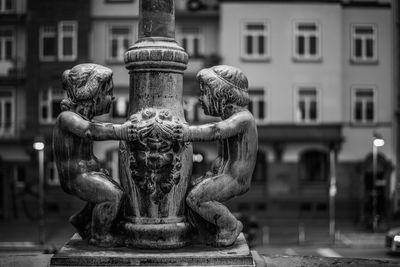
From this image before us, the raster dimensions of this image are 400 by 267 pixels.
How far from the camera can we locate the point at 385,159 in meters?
36.8

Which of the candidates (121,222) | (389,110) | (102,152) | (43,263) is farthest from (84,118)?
(389,110)

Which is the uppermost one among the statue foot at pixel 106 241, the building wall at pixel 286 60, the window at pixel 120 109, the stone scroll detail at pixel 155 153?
the building wall at pixel 286 60

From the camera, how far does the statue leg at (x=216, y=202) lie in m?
6.90

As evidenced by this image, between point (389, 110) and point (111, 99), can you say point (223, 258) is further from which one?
point (389, 110)

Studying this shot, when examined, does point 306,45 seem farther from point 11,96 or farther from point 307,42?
point 11,96

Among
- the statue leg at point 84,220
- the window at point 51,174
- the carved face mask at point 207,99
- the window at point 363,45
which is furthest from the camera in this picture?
the window at point 363,45

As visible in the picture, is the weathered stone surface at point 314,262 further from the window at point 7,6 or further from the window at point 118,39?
the window at point 7,6

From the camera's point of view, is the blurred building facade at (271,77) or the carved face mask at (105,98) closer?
the carved face mask at (105,98)

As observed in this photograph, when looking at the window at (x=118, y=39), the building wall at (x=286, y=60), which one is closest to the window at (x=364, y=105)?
the building wall at (x=286, y=60)

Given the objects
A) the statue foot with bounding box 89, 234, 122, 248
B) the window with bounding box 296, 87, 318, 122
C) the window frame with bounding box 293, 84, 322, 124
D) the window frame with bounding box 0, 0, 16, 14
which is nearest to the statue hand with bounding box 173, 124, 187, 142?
the statue foot with bounding box 89, 234, 122, 248

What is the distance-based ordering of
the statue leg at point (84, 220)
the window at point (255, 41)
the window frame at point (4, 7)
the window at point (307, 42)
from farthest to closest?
the window frame at point (4, 7), the window at point (307, 42), the window at point (255, 41), the statue leg at point (84, 220)

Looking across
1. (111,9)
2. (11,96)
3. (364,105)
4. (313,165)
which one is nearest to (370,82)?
(364,105)

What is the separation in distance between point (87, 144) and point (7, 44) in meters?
32.7

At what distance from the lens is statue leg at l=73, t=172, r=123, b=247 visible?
687cm
